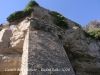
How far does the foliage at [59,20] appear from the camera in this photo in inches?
458

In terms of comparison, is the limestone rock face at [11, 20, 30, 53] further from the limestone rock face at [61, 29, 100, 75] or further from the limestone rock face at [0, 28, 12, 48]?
the limestone rock face at [61, 29, 100, 75]

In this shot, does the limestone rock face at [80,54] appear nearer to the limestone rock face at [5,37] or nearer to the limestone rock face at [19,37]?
the limestone rock face at [19,37]

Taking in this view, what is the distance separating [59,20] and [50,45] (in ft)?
15.4

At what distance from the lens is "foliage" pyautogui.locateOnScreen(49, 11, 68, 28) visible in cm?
1162

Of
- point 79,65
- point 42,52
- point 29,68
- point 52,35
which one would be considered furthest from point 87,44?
point 29,68

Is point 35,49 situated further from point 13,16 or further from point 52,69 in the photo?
point 13,16

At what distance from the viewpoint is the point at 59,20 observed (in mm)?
11906

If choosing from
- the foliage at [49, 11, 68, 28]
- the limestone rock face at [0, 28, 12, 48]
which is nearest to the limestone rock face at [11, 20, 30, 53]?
the limestone rock face at [0, 28, 12, 48]

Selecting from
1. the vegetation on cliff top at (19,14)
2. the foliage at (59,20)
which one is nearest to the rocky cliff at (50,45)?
the foliage at (59,20)

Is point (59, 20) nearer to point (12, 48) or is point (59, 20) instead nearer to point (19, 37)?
point (19, 37)

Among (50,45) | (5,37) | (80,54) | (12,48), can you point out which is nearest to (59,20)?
(80,54)

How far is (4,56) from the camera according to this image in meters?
8.69

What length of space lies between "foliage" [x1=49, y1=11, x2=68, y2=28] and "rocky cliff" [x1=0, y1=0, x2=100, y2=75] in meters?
0.16

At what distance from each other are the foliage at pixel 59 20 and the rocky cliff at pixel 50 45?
16cm
